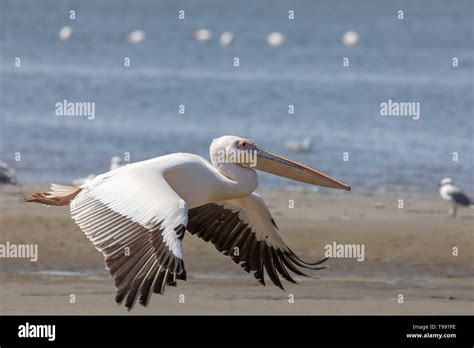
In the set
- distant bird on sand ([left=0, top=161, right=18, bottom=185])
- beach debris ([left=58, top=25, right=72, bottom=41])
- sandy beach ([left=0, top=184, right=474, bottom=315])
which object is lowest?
sandy beach ([left=0, top=184, right=474, bottom=315])

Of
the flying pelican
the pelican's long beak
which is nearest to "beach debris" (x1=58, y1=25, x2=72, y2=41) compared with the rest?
the flying pelican

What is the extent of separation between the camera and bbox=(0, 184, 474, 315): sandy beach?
1058 centimetres

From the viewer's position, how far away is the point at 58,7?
3525cm

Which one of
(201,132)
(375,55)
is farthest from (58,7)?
(201,132)

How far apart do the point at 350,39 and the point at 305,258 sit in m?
16.7

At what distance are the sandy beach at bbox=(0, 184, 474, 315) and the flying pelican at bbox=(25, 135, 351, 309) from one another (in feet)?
3.26

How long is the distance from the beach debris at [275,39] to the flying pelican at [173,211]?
18389 millimetres

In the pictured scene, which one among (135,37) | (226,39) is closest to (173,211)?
(226,39)

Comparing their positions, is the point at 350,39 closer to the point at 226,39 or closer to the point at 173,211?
the point at 226,39

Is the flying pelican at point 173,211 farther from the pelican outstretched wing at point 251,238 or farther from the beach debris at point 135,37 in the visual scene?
the beach debris at point 135,37

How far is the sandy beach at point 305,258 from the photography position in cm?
1058

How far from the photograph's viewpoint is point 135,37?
2842 cm

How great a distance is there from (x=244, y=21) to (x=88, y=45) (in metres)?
6.28

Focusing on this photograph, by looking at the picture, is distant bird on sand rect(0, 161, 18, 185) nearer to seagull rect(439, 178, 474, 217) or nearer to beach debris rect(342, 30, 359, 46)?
seagull rect(439, 178, 474, 217)
